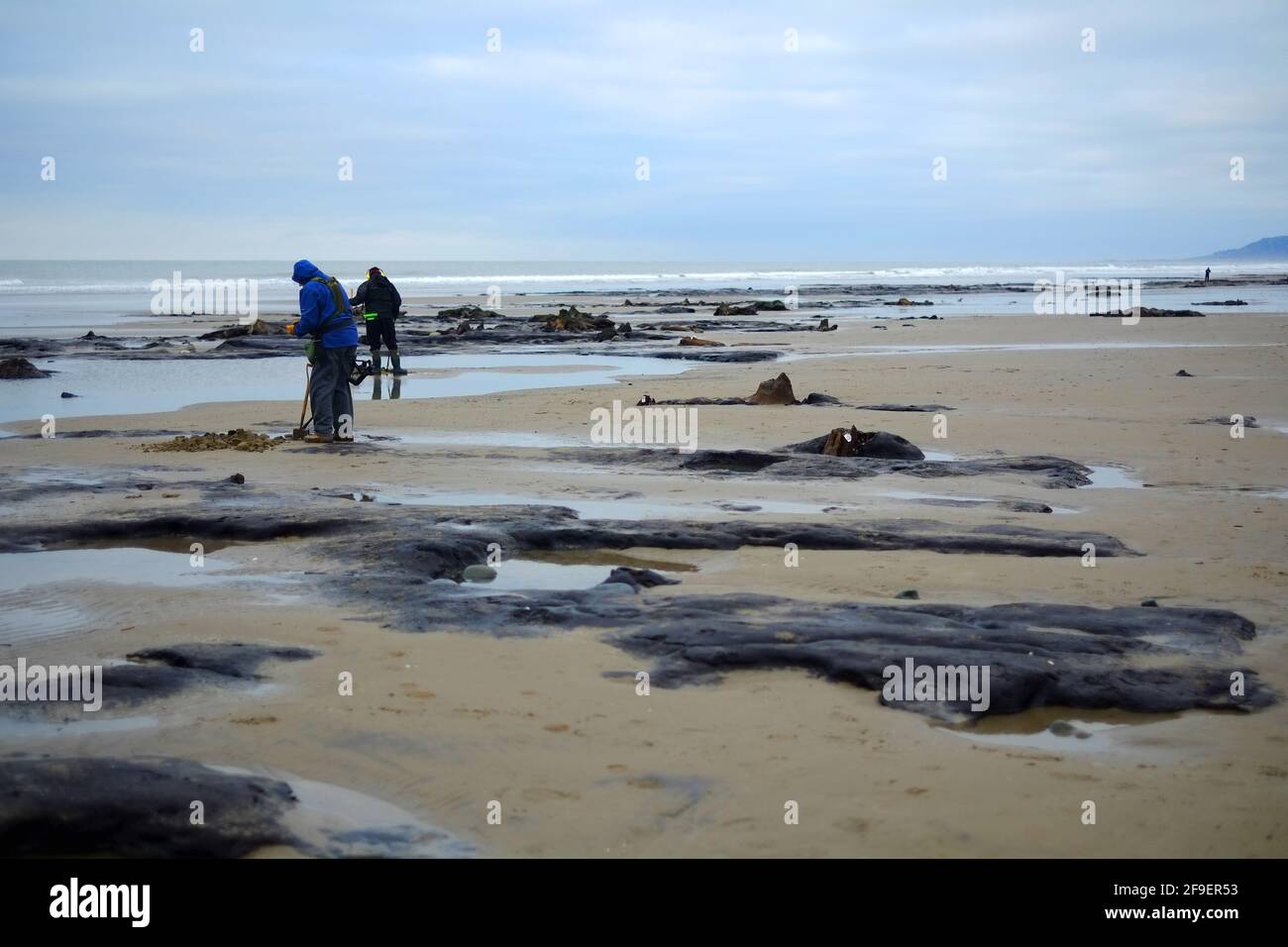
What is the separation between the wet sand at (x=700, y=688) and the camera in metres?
4.14

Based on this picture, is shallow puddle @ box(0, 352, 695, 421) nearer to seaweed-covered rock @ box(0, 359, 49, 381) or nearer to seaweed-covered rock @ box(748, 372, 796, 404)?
seaweed-covered rock @ box(0, 359, 49, 381)

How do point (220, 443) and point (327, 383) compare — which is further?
point (327, 383)

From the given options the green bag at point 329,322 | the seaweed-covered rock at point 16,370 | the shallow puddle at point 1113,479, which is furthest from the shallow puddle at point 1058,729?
the seaweed-covered rock at point 16,370

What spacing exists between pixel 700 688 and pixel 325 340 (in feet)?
28.7

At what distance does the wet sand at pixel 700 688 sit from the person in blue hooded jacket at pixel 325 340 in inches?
27.0

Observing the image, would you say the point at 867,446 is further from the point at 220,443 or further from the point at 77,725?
the point at 77,725

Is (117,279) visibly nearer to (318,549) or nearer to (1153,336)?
(1153,336)

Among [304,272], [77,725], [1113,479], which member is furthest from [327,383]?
[77,725]

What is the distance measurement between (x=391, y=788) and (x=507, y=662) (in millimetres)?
1281

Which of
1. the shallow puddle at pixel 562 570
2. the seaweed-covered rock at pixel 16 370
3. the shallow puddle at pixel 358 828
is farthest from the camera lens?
the seaweed-covered rock at pixel 16 370

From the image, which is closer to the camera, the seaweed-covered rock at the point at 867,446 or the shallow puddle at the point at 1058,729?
the shallow puddle at the point at 1058,729

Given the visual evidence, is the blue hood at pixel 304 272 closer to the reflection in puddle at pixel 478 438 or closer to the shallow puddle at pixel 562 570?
the reflection in puddle at pixel 478 438

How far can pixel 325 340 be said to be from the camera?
13023 millimetres

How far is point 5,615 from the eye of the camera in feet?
20.9
